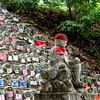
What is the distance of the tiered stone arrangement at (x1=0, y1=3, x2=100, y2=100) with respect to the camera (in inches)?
147

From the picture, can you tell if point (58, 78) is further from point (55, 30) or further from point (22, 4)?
point (22, 4)

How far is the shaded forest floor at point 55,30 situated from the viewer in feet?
30.6

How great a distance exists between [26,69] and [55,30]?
4922mm

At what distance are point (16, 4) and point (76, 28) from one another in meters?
3.45

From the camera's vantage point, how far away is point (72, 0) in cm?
1033

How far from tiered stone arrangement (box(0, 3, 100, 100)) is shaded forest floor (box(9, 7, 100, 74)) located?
1160mm

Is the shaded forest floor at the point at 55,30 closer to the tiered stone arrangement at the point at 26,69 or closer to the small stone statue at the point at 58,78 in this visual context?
the tiered stone arrangement at the point at 26,69

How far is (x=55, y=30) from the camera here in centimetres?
1103

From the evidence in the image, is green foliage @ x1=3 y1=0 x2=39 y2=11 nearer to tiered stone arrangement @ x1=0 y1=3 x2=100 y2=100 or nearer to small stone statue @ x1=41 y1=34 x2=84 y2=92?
tiered stone arrangement @ x1=0 y1=3 x2=100 y2=100

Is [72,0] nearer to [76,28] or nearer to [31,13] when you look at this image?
[76,28]

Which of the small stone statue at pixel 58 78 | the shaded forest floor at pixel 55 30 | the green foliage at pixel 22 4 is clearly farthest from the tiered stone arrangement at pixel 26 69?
the green foliage at pixel 22 4

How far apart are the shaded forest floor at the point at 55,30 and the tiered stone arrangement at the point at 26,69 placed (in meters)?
1.16

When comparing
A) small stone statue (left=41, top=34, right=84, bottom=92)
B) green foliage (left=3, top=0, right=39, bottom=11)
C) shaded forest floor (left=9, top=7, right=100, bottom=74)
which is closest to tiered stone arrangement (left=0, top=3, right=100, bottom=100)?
small stone statue (left=41, top=34, right=84, bottom=92)

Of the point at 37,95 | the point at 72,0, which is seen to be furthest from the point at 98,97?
the point at 72,0
